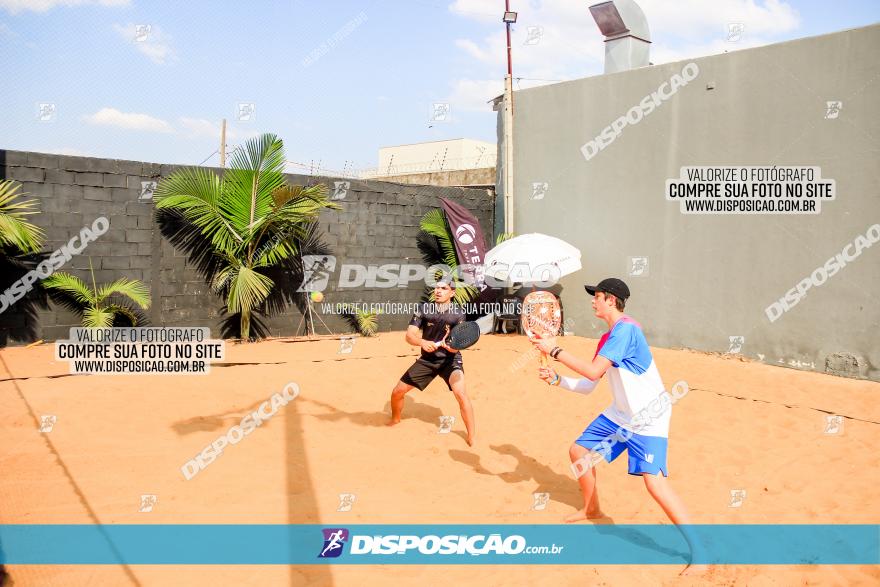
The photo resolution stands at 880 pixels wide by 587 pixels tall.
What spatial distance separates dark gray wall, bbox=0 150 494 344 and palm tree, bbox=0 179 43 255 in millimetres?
129

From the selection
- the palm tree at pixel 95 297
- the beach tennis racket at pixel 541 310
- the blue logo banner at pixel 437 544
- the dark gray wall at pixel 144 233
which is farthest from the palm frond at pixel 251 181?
the blue logo banner at pixel 437 544

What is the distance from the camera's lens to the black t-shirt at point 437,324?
661cm

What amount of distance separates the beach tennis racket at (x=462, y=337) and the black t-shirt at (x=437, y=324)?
0.11 metres

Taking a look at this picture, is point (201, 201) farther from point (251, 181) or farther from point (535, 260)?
point (535, 260)

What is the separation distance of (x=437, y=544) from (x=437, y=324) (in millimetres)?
2565

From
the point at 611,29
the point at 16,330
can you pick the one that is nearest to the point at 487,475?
the point at 16,330

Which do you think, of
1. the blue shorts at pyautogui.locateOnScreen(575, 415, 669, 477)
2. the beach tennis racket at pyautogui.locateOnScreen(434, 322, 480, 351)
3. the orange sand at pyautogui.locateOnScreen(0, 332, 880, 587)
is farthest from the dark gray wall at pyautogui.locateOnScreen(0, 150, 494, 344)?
the blue shorts at pyautogui.locateOnScreen(575, 415, 669, 477)

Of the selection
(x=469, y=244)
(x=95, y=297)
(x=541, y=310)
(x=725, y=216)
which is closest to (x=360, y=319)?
(x=469, y=244)

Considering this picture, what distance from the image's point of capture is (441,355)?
661 cm

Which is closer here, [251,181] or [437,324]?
[437,324]

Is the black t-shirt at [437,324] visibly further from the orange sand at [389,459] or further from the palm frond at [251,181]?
the palm frond at [251,181]

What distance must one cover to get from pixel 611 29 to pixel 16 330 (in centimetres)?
1128

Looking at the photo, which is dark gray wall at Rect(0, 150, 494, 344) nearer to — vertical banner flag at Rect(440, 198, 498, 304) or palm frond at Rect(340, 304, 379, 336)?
palm frond at Rect(340, 304, 379, 336)

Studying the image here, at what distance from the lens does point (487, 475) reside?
592 centimetres
